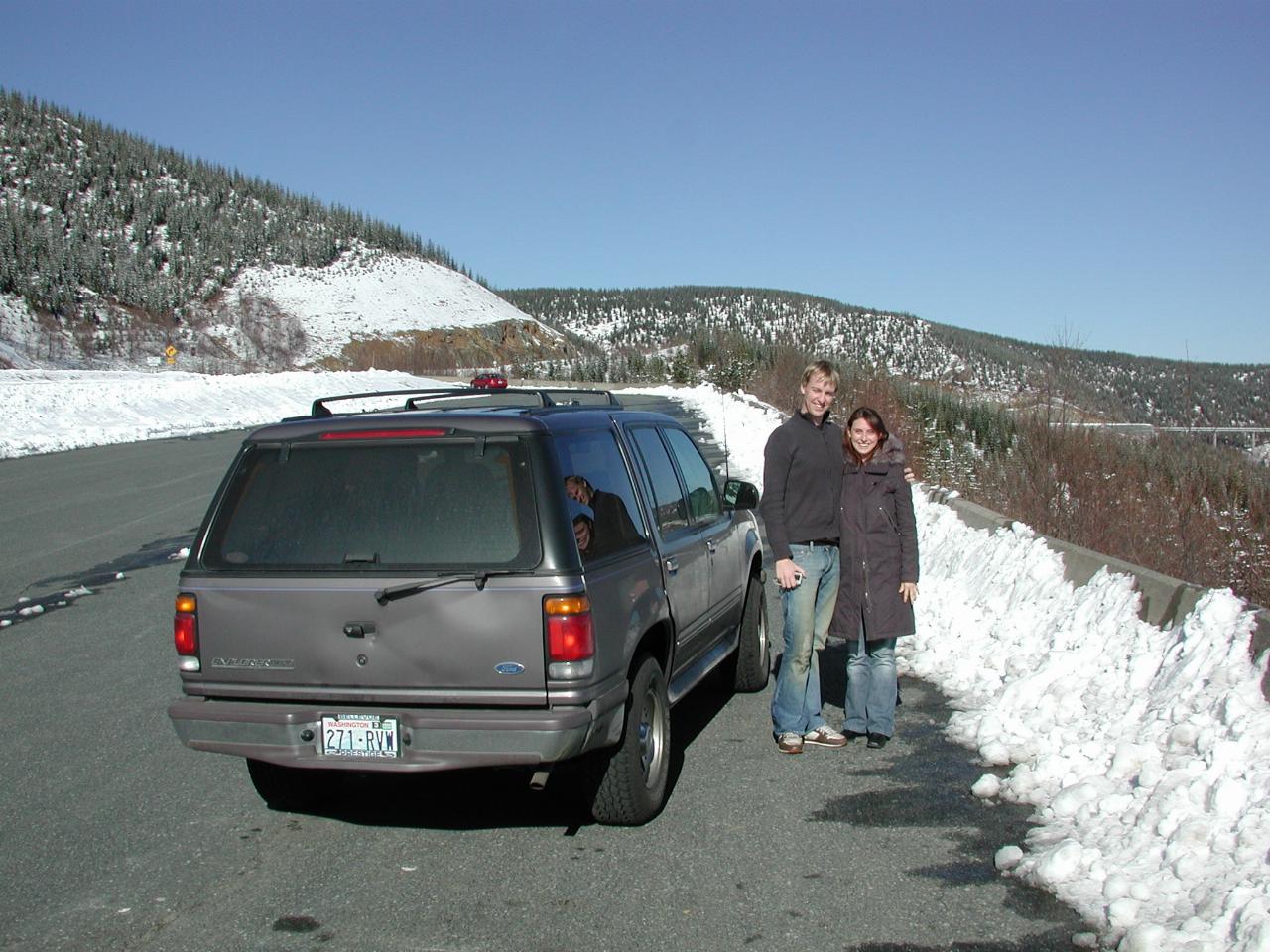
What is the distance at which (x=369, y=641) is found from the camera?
4699mm

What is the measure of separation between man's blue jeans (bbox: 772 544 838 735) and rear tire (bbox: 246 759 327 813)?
2383 mm

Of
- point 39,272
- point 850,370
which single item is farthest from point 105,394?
point 39,272

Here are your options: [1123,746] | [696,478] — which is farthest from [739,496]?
[1123,746]

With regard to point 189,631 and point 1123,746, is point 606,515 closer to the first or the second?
point 189,631

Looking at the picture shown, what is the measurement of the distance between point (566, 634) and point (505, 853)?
41.8 inches

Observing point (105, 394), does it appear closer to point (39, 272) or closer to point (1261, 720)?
point (1261, 720)

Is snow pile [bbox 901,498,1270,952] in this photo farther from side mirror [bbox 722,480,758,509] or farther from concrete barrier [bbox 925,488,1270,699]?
side mirror [bbox 722,480,758,509]

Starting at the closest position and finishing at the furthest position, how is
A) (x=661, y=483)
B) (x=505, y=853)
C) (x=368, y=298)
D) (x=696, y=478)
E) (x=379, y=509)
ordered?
(x=379, y=509) → (x=505, y=853) → (x=661, y=483) → (x=696, y=478) → (x=368, y=298)

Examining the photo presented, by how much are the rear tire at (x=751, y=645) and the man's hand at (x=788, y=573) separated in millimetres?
1112

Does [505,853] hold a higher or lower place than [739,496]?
lower

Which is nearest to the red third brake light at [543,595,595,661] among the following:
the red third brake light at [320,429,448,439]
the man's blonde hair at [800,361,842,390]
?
the red third brake light at [320,429,448,439]

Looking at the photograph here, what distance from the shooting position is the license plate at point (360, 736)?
15.4 ft

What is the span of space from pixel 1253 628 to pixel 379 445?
3.83 m

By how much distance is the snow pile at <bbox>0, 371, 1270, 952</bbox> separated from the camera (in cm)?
409
